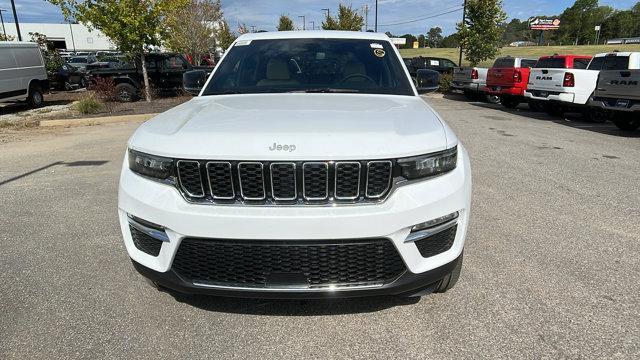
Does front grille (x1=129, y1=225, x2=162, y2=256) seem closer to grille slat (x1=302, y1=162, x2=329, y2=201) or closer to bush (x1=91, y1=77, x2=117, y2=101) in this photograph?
grille slat (x1=302, y1=162, x2=329, y2=201)

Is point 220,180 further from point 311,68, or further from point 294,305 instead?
point 311,68

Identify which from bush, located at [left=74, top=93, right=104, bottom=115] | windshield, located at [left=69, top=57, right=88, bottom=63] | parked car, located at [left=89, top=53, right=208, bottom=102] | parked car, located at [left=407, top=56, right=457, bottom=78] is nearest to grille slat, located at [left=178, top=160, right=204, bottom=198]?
bush, located at [left=74, top=93, right=104, bottom=115]

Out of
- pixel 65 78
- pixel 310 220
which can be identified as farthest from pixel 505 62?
pixel 65 78

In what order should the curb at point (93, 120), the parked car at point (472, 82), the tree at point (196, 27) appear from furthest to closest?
1. the tree at point (196, 27)
2. the parked car at point (472, 82)
3. the curb at point (93, 120)

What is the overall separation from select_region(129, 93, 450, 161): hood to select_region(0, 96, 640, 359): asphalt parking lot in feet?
3.64

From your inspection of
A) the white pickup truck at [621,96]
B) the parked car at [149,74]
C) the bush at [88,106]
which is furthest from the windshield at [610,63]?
the bush at [88,106]

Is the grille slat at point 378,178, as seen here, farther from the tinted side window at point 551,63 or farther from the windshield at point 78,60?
the windshield at point 78,60

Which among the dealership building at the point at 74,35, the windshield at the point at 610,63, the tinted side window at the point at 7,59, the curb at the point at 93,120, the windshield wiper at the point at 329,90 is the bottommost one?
the curb at the point at 93,120

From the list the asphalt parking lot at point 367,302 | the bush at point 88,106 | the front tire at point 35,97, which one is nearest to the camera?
the asphalt parking lot at point 367,302

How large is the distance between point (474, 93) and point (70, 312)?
17.8 metres

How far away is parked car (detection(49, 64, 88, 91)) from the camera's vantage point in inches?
834

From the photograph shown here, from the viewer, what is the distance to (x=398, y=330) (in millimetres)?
2693

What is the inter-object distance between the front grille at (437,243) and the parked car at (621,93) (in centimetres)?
946

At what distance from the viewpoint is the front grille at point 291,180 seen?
88.6 inches
